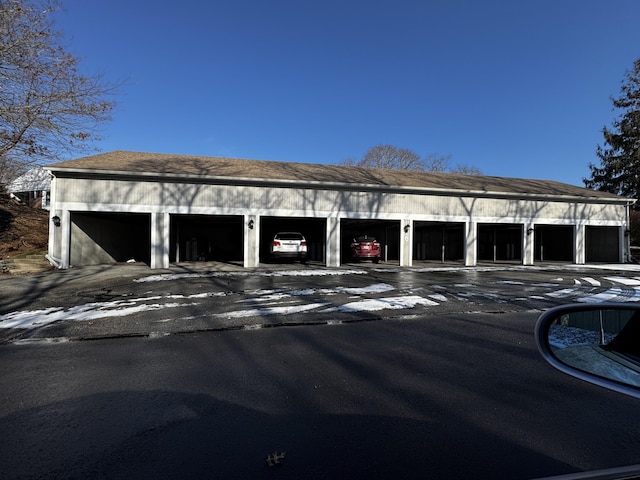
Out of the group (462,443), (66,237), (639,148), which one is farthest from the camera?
(639,148)

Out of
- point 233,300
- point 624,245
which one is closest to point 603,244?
point 624,245

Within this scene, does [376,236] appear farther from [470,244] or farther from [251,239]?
[251,239]

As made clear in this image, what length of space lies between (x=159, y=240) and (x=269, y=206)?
5.34m

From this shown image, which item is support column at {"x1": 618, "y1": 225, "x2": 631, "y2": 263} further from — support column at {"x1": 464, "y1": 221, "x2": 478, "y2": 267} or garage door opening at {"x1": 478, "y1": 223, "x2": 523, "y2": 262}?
support column at {"x1": 464, "y1": 221, "x2": 478, "y2": 267}

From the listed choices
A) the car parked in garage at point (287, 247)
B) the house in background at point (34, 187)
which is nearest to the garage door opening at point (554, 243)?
the car parked in garage at point (287, 247)

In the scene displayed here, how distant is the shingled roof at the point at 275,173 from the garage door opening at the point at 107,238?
237 cm

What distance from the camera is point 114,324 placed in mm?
6418

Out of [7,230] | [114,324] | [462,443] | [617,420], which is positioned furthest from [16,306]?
[7,230]

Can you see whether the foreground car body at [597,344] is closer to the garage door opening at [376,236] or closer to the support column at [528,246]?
the support column at [528,246]

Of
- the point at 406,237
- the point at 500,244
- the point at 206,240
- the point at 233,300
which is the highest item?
the point at 406,237

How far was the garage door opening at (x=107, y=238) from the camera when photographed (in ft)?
57.0

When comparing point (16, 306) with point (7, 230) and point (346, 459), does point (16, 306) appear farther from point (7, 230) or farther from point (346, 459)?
point (7, 230)

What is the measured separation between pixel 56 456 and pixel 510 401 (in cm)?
362

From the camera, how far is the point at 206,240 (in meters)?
25.1
